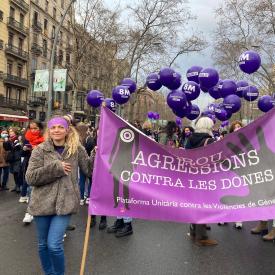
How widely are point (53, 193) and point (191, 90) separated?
9.78 meters

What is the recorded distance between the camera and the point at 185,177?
4293 millimetres

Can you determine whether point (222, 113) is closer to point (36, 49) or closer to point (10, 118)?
point (10, 118)

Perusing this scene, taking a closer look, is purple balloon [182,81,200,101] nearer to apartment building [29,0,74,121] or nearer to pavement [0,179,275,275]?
pavement [0,179,275,275]

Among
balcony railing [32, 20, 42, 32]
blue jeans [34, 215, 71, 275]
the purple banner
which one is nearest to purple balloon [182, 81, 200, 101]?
the purple banner

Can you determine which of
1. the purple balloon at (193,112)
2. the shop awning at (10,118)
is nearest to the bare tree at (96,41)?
the shop awning at (10,118)

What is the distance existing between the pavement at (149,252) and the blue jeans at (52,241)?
2.84 feet

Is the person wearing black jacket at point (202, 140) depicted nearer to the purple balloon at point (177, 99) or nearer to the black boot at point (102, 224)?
the black boot at point (102, 224)

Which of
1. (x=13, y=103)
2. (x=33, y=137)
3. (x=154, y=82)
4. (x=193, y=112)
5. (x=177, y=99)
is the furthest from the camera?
(x=13, y=103)

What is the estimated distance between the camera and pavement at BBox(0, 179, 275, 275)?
483 centimetres

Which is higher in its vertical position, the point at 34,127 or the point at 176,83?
the point at 176,83

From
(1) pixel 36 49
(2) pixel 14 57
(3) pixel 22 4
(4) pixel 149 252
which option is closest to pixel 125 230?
(4) pixel 149 252

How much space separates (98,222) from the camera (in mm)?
7133

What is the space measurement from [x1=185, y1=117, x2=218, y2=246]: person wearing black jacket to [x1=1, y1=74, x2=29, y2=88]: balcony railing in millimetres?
43601

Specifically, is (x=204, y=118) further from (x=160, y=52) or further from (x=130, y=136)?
(x=160, y=52)
